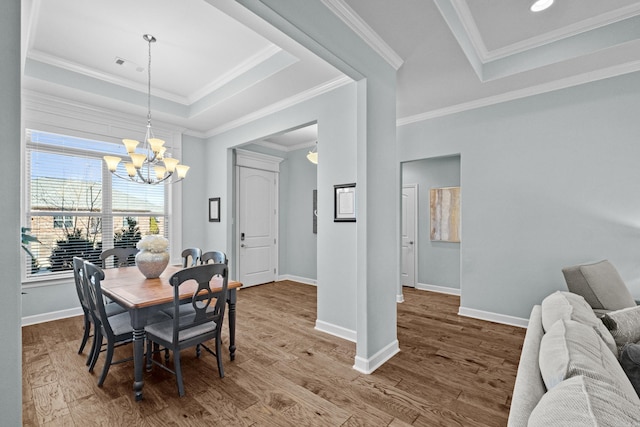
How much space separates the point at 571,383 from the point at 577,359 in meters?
0.22

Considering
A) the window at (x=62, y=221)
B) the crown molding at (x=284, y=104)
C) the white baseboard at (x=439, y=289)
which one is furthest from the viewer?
the white baseboard at (x=439, y=289)

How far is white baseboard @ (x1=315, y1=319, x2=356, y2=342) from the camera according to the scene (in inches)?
128

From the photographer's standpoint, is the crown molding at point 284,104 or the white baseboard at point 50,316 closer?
the crown molding at point 284,104

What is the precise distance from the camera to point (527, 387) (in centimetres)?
107

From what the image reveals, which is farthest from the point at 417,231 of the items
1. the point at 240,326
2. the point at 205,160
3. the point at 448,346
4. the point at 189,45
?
the point at 189,45

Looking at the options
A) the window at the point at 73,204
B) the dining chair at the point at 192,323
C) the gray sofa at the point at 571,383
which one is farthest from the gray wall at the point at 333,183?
the window at the point at 73,204

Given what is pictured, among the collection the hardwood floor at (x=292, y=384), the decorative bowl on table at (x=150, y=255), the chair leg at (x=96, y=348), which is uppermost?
the decorative bowl on table at (x=150, y=255)

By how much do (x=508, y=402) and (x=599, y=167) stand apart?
2.63 m

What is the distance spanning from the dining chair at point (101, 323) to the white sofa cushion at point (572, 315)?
2.84 m

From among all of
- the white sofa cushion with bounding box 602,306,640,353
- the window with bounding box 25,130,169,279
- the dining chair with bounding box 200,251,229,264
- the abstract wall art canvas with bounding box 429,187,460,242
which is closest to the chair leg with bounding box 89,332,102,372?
the dining chair with bounding box 200,251,229,264

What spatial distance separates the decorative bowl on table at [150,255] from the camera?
281cm

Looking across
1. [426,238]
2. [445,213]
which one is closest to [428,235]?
[426,238]

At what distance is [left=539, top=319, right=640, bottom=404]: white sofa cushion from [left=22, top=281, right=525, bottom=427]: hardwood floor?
1.04 m

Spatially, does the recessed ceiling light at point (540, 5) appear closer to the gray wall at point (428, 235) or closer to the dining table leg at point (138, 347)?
the gray wall at point (428, 235)
